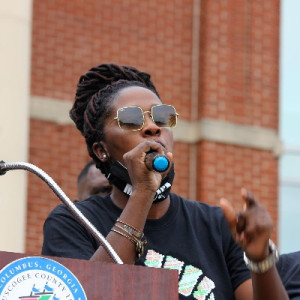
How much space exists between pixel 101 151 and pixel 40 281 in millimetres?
1394

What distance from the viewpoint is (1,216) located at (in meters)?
9.83

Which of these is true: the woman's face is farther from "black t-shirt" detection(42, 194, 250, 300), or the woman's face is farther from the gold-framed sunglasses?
"black t-shirt" detection(42, 194, 250, 300)

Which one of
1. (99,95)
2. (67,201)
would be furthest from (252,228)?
(99,95)

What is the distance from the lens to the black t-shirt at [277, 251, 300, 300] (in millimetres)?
4098

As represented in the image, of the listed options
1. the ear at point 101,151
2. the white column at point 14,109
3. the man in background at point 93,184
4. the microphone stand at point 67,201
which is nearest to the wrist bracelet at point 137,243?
the microphone stand at point 67,201

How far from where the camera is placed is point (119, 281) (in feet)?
11.0

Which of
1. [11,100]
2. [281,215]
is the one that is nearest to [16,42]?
[11,100]

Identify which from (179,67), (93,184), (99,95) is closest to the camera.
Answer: (99,95)

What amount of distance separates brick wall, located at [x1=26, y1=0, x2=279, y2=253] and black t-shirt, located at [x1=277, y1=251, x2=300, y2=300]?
272 inches

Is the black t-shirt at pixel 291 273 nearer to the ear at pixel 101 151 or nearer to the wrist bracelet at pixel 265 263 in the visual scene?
the wrist bracelet at pixel 265 263

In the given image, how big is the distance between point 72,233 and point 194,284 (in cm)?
47

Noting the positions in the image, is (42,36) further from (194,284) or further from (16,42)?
(194,284)

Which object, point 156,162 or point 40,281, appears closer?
point 40,281

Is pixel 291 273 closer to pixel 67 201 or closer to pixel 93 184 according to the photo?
pixel 67 201
